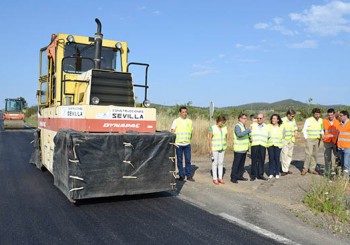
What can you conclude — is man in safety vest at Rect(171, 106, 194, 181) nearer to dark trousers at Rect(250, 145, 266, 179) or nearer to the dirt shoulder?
the dirt shoulder

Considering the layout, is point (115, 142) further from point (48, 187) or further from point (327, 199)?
point (327, 199)

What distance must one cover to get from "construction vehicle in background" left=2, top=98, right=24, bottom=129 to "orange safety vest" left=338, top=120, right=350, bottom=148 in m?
27.8

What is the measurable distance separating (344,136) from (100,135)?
19.9 feet

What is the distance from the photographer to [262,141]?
9.19 meters

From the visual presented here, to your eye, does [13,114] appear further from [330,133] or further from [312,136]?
[330,133]

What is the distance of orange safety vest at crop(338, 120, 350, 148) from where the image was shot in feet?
28.5

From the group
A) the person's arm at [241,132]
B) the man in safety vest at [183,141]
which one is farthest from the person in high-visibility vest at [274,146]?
the man in safety vest at [183,141]

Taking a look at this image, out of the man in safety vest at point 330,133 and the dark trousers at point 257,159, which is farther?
the man in safety vest at point 330,133

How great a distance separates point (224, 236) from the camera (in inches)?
190

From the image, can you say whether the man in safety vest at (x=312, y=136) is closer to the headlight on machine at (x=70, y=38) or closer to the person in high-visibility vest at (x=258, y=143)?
the person in high-visibility vest at (x=258, y=143)

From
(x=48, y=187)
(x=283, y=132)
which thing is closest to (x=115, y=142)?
(x=48, y=187)

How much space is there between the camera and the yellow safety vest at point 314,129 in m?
9.95

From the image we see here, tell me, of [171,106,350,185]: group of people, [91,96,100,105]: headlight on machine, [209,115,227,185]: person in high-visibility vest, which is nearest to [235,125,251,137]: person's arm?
[171,106,350,185]: group of people

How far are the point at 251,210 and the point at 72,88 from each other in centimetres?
482
